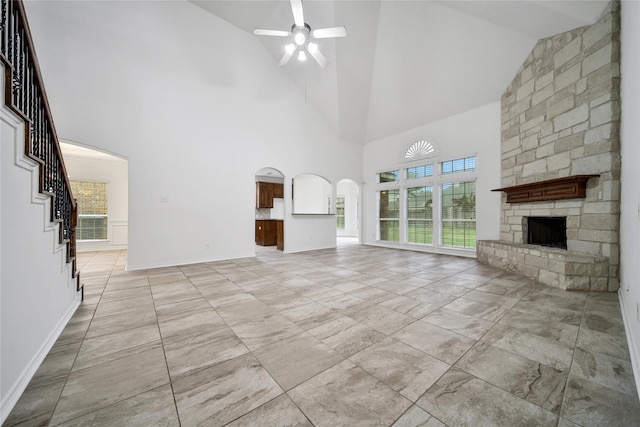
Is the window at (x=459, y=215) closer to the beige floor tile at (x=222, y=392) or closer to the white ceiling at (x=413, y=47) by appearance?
the white ceiling at (x=413, y=47)

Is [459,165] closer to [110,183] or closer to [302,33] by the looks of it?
[302,33]

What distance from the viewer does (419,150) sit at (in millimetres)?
6508

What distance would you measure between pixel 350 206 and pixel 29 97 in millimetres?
11040

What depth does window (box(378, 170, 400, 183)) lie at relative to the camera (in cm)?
719

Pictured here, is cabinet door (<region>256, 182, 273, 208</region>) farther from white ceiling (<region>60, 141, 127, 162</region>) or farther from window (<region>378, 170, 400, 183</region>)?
window (<region>378, 170, 400, 183</region>)

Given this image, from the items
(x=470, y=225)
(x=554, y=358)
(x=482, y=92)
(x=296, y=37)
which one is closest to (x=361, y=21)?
(x=296, y=37)

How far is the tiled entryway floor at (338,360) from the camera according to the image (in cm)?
121

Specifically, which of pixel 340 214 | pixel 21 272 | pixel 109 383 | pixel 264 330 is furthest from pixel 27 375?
pixel 340 214

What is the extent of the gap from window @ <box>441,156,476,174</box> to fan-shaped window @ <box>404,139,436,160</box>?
50cm

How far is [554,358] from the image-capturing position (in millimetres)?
1671

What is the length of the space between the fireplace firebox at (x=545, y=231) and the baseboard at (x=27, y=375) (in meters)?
6.37

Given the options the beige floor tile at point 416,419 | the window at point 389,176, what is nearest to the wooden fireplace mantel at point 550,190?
the window at point 389,176

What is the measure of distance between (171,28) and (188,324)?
18.5ft

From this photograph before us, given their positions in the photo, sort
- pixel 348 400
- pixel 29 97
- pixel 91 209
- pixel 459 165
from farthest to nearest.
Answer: pixel 91 209
pixel 459 165
pixel 29 97
pixel 348 400
